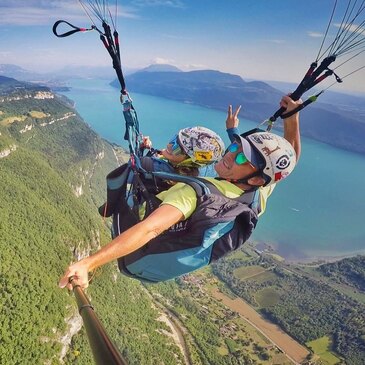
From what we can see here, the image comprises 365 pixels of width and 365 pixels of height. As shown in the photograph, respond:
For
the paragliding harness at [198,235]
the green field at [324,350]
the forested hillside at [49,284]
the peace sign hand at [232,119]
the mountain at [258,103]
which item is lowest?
the mountain at [258,103]

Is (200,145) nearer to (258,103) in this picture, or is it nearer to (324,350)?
(324,350)

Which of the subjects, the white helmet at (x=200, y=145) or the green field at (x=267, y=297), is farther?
the green field at (x=267, y=297)

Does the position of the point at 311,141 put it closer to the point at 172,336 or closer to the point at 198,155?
the point at 172,336

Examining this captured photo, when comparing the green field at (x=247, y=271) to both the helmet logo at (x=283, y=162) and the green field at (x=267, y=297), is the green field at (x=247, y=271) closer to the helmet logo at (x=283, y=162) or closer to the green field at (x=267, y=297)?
the green field at (x=267, y=297)

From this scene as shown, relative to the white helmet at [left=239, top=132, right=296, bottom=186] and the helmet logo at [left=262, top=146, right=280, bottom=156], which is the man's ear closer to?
the white helmet at [left=239, top=132, right=296, bottom=186]

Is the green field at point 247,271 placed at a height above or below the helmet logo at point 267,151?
below

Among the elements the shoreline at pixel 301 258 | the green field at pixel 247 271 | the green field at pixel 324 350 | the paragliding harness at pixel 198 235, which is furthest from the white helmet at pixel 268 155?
the shoreline at pixel 301 258

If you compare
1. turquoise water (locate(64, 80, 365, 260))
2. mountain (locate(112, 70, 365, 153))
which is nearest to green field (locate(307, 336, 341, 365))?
turquoise water (locate(64, 80, 365, 260))
